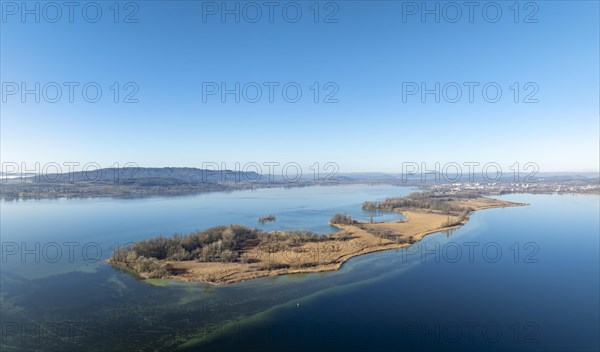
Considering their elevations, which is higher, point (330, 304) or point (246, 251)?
point (246, 251)

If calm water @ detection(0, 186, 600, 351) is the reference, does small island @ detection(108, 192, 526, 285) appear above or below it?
above

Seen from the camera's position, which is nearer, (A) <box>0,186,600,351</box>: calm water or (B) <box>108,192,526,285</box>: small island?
(A) <box>0,186,600,351</box>: calm water

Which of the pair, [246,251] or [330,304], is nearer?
[330,304]

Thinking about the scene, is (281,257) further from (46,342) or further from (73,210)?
(73,210)

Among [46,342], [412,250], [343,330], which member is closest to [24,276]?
[46,342]
